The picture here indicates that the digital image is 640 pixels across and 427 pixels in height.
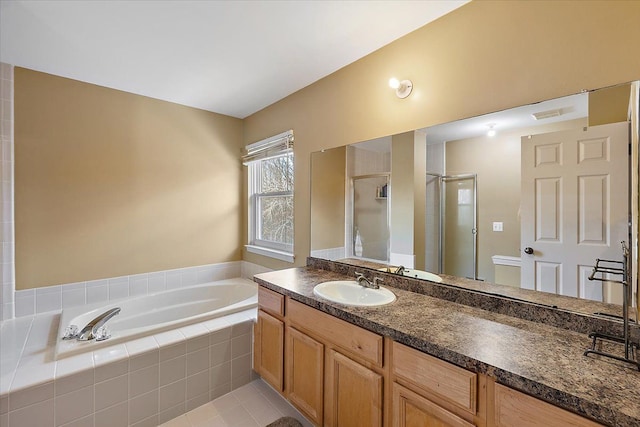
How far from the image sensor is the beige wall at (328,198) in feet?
7.38

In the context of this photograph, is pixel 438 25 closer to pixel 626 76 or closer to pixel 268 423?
pixel 626 76

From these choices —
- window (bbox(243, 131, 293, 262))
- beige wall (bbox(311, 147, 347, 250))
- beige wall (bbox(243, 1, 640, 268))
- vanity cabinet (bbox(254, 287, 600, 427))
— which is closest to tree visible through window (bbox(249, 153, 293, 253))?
window (bbox(243, 131, 293, 262))

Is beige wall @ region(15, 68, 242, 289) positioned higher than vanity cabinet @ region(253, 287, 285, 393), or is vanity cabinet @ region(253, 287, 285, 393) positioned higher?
beige wall @ region(15, 68, 242, 289)

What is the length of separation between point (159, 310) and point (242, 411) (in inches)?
55.9

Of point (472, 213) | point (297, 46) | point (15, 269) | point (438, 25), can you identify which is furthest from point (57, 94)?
point (472, 213)

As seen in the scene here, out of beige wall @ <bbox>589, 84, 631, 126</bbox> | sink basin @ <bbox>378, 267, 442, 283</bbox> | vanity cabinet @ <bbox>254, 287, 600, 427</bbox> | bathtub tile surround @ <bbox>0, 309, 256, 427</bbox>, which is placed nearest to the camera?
vanity cabinet @ <bbox>254, 287, 600, 427</bbox>

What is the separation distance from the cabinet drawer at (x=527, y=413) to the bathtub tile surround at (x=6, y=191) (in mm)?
3190

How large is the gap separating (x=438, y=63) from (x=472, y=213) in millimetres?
875

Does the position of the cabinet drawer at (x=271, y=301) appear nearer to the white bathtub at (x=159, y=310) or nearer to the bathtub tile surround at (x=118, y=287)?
the white bathtub at (x=159, y=310)

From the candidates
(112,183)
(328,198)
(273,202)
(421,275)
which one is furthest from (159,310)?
(421,275)

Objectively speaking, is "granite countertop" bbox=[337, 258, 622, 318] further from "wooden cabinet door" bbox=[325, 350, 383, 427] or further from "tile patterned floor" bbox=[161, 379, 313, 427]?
"tile patterned floor" bbox=[161, 379, 313, 427]

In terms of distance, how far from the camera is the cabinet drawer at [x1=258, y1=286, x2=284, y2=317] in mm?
1791

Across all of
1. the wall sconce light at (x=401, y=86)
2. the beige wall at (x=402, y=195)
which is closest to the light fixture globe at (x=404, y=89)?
the wall sconce light at (x=401, y=86)

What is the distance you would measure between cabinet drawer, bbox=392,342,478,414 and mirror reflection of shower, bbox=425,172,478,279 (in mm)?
653
